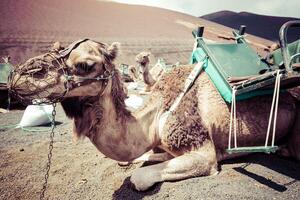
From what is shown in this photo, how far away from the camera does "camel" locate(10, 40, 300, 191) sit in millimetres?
2756

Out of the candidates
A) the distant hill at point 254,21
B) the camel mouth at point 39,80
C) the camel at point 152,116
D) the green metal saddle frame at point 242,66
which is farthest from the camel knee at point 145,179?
the distant hill at point 254,21

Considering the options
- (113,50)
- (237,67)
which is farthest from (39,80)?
(237,67)

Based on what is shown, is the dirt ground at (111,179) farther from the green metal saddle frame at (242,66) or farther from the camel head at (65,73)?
the camel head at (65,73)

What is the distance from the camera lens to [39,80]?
251 centimetres

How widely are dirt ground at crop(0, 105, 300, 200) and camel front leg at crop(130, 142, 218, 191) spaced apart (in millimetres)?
59

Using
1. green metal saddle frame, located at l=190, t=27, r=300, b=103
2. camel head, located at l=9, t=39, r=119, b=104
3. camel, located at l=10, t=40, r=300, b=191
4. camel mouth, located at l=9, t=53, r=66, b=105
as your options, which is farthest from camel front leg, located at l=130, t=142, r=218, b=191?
camel mouth, located at l=9, t=53, r=66, b=105

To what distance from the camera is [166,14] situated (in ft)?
202

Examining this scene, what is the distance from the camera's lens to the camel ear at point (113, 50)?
3062 mm

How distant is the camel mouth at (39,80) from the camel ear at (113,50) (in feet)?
1.79

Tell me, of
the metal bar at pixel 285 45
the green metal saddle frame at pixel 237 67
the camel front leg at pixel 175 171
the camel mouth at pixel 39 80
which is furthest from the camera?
the green metal saddle frame at pixel 237 67

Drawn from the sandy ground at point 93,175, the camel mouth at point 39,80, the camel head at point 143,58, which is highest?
the camel mouth at point 39,80

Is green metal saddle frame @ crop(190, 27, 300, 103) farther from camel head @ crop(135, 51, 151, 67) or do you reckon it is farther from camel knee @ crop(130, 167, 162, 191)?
camel head @ crop(135, 51, 151, 67)

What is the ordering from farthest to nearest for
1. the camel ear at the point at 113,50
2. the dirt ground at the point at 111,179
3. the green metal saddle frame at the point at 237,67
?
the camel ear at the point at 113,50
the green metal saddle frame at the point at 237,67
the dirt ground at the point at 111,179

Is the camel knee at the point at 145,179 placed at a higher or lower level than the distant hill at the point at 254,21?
lower
